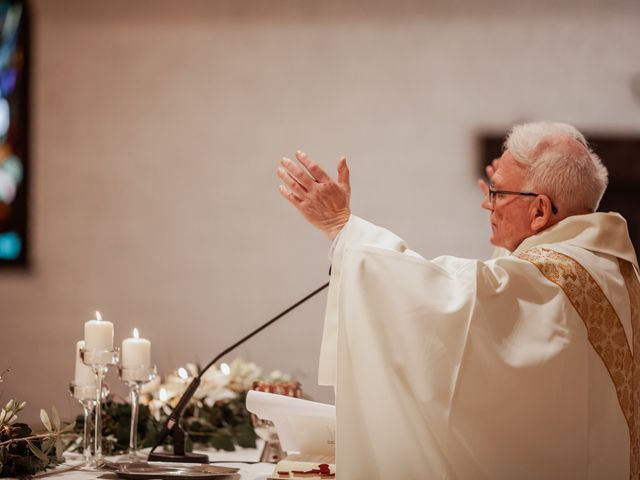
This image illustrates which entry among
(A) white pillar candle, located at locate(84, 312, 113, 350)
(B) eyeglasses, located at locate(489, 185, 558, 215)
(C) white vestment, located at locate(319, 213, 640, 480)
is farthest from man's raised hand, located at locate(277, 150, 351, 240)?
(A) white pillar candle, located at locate(84, 312, 113, 350)

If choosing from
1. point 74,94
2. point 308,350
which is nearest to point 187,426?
point 308,350

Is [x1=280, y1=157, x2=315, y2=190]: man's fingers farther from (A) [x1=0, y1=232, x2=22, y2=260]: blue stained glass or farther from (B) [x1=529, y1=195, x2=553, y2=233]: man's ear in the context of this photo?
(A) [x1=0, y1=232, x2=22, y2=260]: blue stained glass

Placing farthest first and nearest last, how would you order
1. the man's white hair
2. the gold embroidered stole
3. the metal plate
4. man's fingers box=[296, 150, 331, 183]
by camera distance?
the man's white hair, man's fingers box=[296, 150, 331, 183], the gold embroidered stole, the metal plate

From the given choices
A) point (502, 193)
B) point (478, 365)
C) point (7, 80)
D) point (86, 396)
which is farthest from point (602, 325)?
point (7, 80)

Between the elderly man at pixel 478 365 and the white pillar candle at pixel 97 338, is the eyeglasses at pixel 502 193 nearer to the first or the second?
the elderly man at pixel 478 365

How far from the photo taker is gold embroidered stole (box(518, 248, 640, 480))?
7.11 ft

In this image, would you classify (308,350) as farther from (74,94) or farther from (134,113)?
(74,94)

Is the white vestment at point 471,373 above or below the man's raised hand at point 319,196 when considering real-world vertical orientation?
below

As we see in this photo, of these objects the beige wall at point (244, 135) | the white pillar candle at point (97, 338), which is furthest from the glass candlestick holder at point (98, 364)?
the beige wall at point (244, 135)

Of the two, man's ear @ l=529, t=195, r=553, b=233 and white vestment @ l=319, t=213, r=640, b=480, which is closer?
white vestment @ l=319, t=213, r=640, b=480

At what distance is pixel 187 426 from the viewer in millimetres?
2814

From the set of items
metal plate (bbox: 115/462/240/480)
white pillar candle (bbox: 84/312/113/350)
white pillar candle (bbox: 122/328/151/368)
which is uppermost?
A: white pillar candle (bbox: 84/312/113/350)

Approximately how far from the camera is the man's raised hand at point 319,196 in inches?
92.1

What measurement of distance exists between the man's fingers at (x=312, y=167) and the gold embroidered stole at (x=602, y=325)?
599mm
